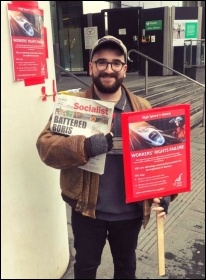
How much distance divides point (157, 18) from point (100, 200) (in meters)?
7.17

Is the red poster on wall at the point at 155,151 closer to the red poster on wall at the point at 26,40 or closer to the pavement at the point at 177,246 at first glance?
the red poster on wall at the point at 26,40

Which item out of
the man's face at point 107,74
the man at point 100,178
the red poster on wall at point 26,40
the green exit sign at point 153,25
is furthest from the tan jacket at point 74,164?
the green exit sign at point 153,25

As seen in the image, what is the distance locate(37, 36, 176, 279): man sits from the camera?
1.45 metres

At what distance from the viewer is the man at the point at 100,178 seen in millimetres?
1446

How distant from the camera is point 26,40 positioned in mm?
1575

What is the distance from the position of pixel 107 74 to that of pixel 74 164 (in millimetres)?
461

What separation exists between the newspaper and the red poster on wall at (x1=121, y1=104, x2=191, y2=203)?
10 centimetres

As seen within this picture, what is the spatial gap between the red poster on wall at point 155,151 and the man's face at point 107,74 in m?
0.18

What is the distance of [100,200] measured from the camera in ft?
5.30

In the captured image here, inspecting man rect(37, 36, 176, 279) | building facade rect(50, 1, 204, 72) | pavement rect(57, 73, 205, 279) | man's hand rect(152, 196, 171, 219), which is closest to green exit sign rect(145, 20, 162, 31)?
building facade rect(50, 1, 204, 72)

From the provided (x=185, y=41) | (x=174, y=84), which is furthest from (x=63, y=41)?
(x=185, y=41)

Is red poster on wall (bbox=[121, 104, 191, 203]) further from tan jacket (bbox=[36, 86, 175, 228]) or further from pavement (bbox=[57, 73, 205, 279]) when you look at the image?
pavement (bbox=[57, 73, 205, 279])

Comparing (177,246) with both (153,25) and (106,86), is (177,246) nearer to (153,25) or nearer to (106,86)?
(106,86)

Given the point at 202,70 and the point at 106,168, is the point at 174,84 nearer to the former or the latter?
the point at 202,70
